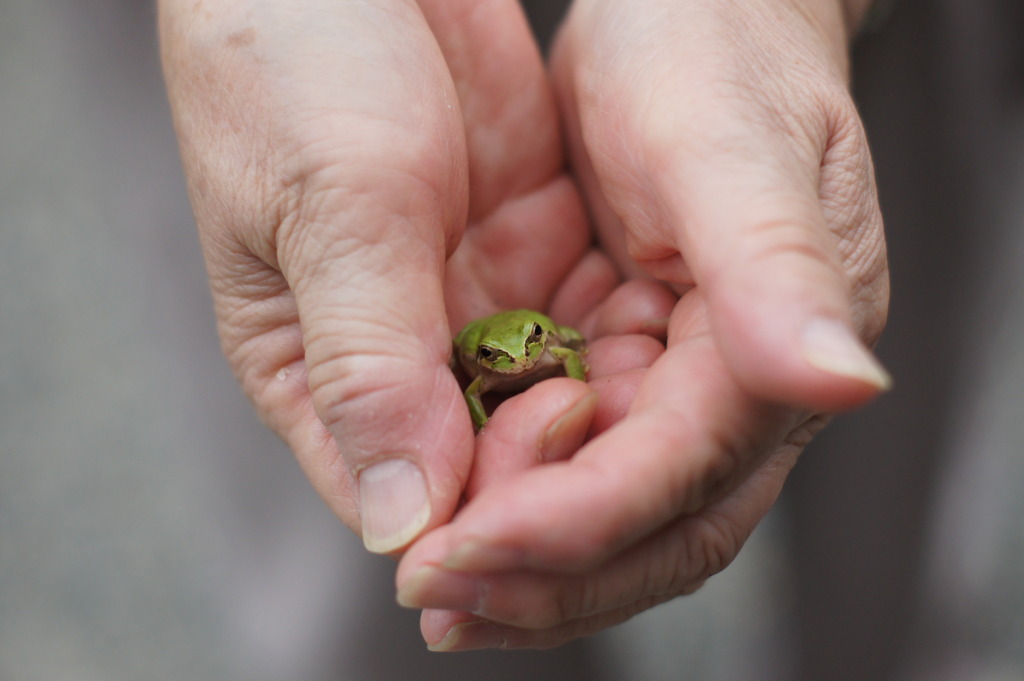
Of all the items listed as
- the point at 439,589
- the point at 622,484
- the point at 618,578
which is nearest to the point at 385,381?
the point at 439,589

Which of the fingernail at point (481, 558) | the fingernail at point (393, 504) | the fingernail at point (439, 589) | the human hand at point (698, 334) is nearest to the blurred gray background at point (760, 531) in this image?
the human hand at point (698, 334)

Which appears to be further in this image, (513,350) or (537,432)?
(513,350)

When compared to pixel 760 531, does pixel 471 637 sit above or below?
above

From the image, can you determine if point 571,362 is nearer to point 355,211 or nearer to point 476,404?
point 476,404

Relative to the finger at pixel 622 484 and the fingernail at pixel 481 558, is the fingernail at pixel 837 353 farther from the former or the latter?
the fingernail at pixel 481 558

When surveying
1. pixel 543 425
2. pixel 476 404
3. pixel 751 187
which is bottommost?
pixel 476 404

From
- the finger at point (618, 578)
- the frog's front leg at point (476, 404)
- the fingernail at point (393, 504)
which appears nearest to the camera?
the finger at point (618, 578)

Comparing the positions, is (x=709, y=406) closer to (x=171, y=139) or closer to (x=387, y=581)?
(x=387, y=581)

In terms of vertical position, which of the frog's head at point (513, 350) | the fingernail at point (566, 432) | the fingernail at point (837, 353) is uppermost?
the fingernail at point (837, 353)
